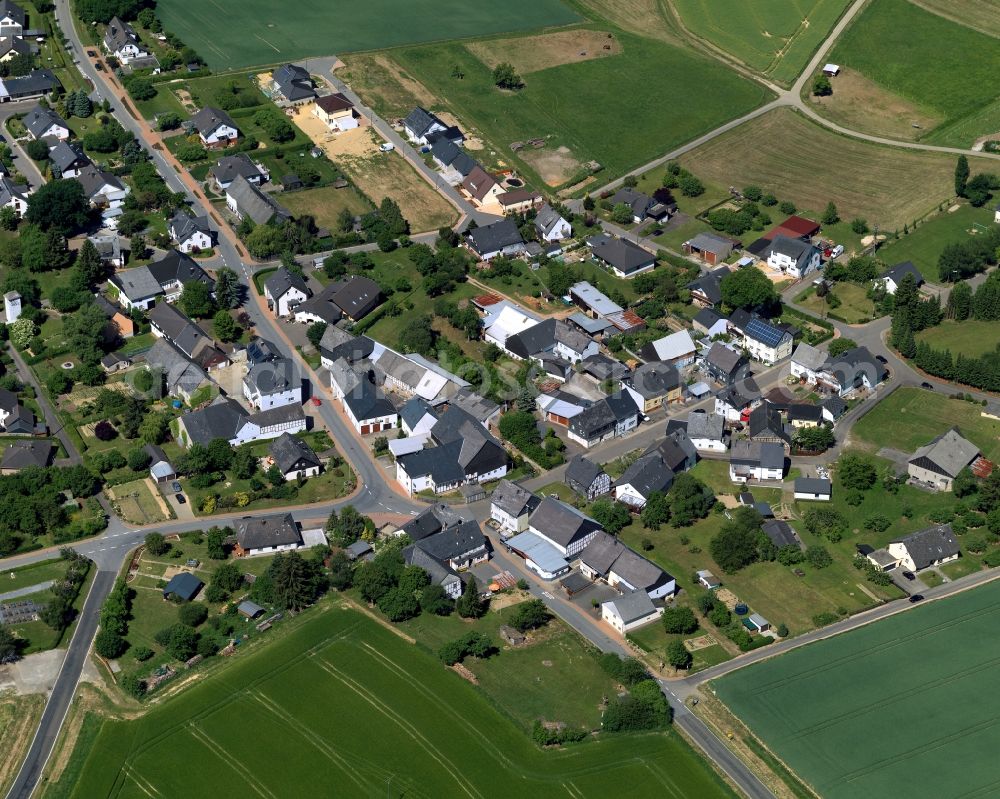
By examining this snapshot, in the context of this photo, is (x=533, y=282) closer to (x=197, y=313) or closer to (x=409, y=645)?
(x=197, y=313)

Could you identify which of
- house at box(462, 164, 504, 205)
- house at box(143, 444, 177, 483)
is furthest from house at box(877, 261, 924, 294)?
house at box(143, 444, 177, 483)

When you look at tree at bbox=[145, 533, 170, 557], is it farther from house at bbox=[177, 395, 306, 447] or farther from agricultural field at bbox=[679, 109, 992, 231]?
agricultural field at bbox=[679, 109, 992, 231]

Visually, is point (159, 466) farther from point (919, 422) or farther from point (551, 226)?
point (919, 422)

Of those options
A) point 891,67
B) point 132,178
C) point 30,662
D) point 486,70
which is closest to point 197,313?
point 132,178

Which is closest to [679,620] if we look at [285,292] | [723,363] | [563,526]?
[563,526]

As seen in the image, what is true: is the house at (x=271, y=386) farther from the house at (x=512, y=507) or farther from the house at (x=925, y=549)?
the house at (x=925, y=549)

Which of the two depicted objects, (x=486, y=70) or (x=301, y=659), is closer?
(x=301, y=659)

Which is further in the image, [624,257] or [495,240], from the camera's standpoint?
[495,240]
